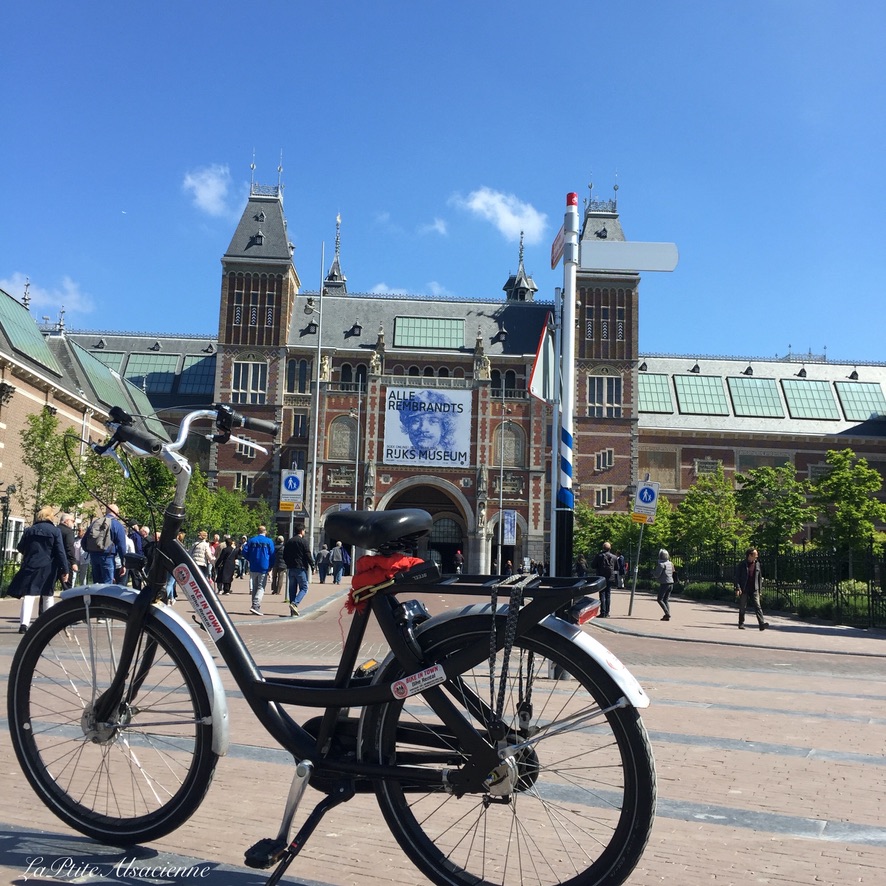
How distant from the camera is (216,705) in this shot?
2.79 meters

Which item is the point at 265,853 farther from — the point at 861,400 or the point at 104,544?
the point at 861,400

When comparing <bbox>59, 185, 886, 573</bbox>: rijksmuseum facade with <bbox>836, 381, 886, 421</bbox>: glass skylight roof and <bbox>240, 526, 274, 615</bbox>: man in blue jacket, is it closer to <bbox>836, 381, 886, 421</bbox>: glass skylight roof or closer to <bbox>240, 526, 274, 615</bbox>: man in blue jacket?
<bbox>836, 381, 886, 421</bbox>: glass skylight roof

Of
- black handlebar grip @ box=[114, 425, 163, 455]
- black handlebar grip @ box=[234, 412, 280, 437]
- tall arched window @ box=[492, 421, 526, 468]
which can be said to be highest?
tall arched window @ box=[492, 421, 526, 468]

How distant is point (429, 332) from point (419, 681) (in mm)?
53807

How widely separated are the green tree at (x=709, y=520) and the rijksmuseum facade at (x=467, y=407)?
33.0ft

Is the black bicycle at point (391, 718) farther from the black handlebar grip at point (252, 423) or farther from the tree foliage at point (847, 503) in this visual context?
the tree foliage at point (847, 503)

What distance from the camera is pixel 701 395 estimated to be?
57.9 meters

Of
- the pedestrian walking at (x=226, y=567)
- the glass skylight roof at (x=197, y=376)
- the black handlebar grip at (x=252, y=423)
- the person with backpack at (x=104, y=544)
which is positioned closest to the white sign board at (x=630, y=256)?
the black handlebar grip at (x=252, y=423)

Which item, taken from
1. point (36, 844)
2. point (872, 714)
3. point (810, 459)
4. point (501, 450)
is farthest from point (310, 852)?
point (810, 459)

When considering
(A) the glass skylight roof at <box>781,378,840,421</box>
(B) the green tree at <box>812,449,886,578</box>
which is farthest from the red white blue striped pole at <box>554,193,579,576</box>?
(A) the glass skylight roof at <box>781,378,840,421</box>

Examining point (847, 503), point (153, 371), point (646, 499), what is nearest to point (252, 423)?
point (646, 499)

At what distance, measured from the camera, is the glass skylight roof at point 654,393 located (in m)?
56.6

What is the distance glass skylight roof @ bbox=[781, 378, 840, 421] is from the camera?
187 ft

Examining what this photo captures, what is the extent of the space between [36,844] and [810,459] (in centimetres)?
5748
